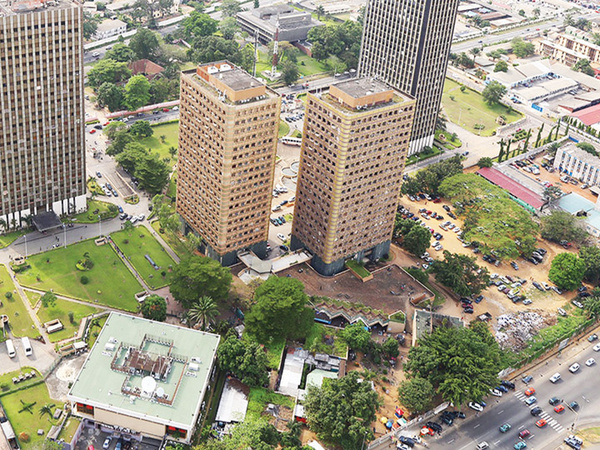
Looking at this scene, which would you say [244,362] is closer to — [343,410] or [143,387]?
[143,387]

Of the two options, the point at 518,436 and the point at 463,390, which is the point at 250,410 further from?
the point at 518,436

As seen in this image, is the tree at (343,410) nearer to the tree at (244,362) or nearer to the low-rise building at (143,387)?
the tree at (244,362)

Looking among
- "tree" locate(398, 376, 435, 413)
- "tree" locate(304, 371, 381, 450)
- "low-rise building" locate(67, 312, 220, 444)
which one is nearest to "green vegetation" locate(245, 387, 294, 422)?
"tree" locate(304, 371, 381, 450)

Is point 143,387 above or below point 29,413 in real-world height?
above

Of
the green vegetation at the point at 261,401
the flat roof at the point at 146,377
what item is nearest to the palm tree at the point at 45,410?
the flat roof at the point at 146,377

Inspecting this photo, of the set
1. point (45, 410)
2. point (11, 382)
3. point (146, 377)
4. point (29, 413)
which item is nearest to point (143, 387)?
point (146, 377)

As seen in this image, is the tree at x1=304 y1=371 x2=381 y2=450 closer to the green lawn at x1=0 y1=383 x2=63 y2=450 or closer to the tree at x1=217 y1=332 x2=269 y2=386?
the tree at x1=217 y1=332 x2=269 y2=386

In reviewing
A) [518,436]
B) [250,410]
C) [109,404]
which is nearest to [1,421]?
[109,404]
